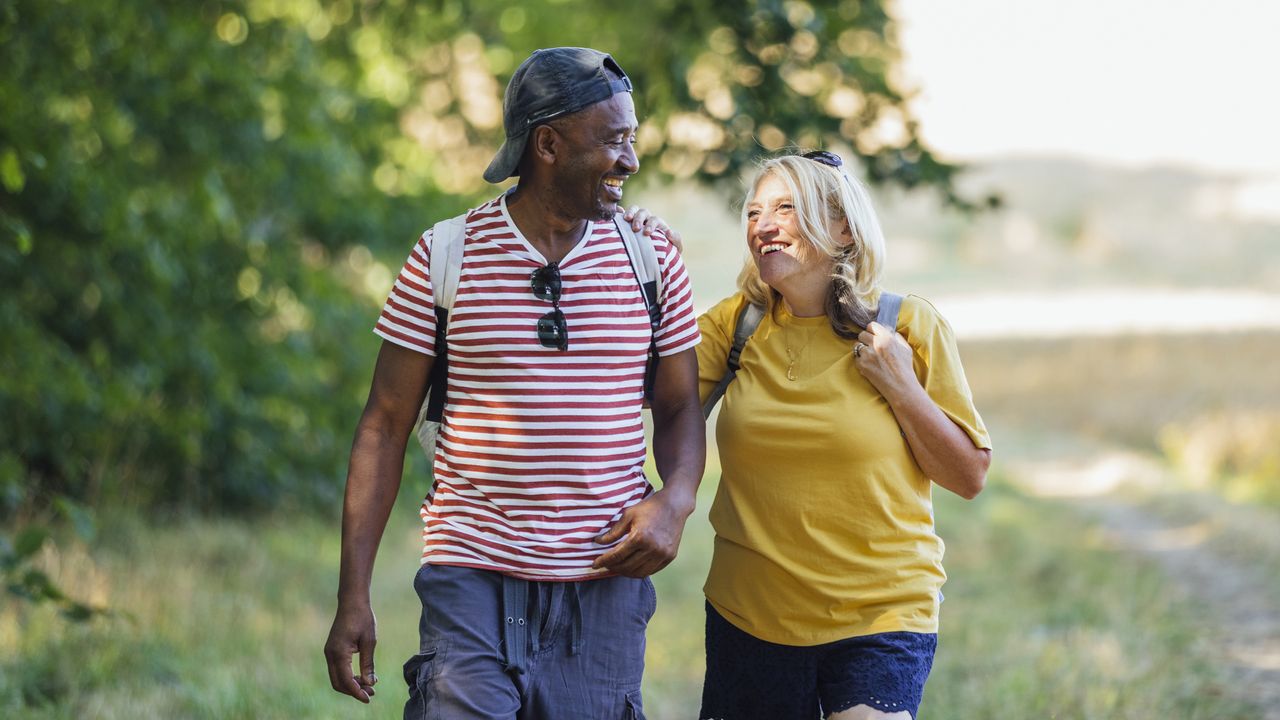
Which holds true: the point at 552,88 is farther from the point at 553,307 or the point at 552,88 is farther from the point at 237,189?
the point at 237,189

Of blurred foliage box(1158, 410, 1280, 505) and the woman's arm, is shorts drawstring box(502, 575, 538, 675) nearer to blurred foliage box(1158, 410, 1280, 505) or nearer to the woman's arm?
the woman's arm

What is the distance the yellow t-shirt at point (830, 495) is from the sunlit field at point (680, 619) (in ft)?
6.70

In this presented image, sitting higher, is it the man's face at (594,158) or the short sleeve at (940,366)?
the man's face at (594,158)

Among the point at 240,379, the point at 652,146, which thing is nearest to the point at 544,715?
the point at 652,146

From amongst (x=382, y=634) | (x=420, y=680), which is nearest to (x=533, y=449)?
(x=420, y=680)

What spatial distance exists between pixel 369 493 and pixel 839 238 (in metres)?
1.24

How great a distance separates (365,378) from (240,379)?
1163 millimetres

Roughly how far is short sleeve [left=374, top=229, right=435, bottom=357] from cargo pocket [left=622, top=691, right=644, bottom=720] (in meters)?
0.85

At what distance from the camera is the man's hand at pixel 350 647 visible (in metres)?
2.83

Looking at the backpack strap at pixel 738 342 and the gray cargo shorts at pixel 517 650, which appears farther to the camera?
the backpack strap at pixel 738 342

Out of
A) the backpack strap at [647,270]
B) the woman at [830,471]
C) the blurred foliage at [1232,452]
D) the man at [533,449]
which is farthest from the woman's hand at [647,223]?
the blurred foliage at [1232,452]

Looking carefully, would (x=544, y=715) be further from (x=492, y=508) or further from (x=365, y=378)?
(x=365, y=378)

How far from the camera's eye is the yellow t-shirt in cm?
311

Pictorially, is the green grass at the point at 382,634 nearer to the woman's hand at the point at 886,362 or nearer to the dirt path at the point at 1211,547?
the dirt path at the point at 1211,547
